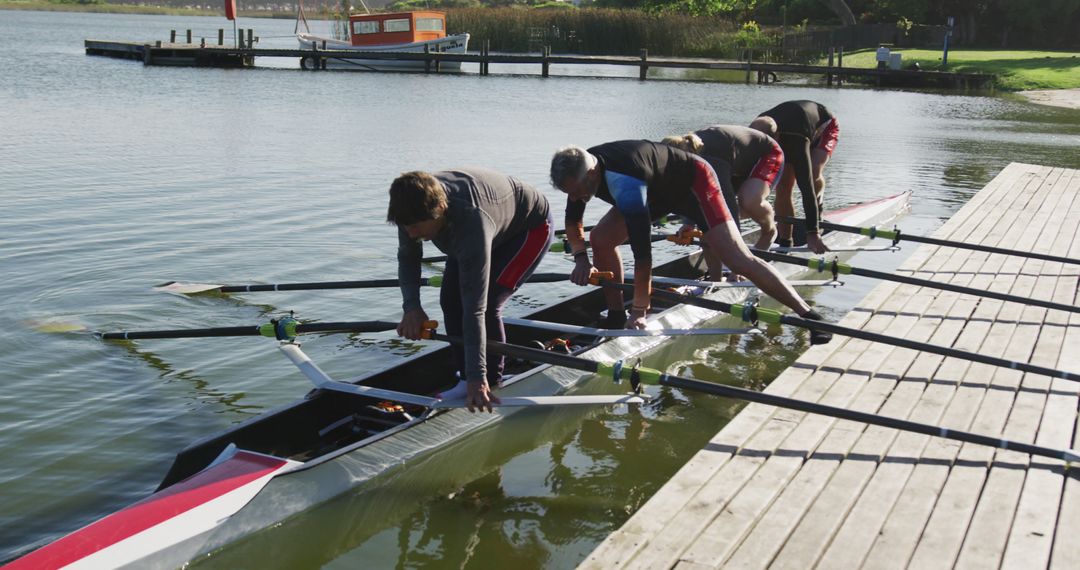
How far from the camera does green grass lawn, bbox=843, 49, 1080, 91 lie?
42037 millimetres

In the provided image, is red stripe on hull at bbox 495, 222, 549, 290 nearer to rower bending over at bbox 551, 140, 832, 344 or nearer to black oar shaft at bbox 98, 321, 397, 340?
rower bending over at bbox 551, 140, 832, 344

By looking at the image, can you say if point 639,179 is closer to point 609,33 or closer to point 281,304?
point 281,304

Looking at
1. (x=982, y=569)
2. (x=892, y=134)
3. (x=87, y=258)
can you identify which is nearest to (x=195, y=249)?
(x=87, y=258)

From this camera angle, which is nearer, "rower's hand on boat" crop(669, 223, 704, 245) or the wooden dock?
the wooden dock

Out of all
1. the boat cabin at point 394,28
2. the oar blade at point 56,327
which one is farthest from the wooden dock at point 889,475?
the boat cabin at point 394,28

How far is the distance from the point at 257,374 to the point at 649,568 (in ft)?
16.2

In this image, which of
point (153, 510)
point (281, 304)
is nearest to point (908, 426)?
point (153, 510)

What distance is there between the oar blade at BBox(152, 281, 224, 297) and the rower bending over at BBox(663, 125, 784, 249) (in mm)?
5300

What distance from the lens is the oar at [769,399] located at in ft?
17.5

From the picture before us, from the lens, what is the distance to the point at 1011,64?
46500 millimetres

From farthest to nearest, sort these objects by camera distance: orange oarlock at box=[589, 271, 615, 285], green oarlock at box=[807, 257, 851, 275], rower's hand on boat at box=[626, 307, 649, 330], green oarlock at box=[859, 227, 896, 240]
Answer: green oarlock at box=[859, 227, 896, 240]
green oarlock at box=[807, 257, 851, 275]
orange oarlock at box=[589, 271, 615, 285]
rower's hand on boat at box=[626, 307, 649, 330]

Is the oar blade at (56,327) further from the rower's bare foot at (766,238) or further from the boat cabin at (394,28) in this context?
the boat cabin at (394,28)

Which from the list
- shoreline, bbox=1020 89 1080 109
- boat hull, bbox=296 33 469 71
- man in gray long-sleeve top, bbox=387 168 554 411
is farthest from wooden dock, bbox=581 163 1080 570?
boat hull, bbox=296 33 469 71

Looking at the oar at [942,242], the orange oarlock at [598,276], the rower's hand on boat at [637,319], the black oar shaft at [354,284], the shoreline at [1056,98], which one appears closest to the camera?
the rower's hand on boat at [637,319]
